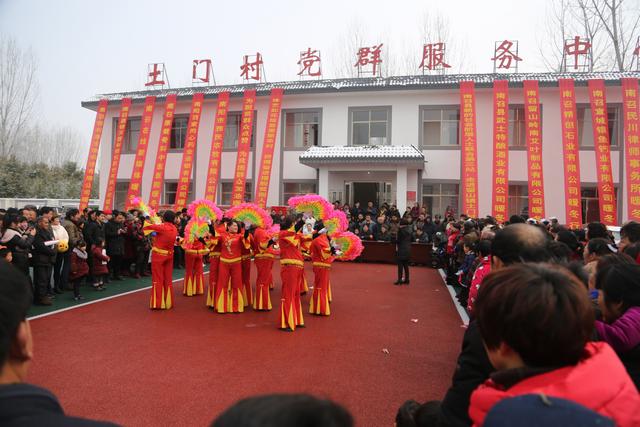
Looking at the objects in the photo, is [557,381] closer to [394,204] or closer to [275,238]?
[275,238]

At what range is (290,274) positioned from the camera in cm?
636

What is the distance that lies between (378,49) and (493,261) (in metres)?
15.9

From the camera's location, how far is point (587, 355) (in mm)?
1262

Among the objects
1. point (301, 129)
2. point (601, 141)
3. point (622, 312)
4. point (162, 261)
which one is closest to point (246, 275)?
point (162, 261)

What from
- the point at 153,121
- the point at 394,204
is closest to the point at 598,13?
the point at 394,204

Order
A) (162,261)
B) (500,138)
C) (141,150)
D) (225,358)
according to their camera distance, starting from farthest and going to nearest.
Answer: (141,150) → (500,138) → (162,261) → (225,358)

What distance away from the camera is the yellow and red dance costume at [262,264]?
729 cm

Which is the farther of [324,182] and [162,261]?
[324,182]

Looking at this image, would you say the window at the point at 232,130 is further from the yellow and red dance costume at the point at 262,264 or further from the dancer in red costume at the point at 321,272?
the dancer in red costume at the point at 321,272

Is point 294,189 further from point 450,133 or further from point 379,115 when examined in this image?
point 450,133

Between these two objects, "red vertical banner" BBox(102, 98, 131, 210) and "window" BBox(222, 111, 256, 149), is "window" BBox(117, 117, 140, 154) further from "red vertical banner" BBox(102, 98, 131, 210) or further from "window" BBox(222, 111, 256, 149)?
"window" BBox(222, 111, 256, 149)

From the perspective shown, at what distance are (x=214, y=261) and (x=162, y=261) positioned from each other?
1025 mm

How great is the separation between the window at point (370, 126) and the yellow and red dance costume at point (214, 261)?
9976mm

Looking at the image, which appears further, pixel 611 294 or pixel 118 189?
pixel 118 189
